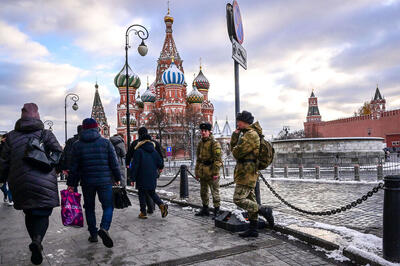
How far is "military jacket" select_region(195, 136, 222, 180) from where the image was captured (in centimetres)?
644

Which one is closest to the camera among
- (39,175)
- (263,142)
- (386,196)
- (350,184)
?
(386,196)

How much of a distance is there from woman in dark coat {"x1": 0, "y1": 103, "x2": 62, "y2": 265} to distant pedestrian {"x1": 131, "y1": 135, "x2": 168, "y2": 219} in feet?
7.70

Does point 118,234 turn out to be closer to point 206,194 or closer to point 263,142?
point 206,194

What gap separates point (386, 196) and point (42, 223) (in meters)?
4.20

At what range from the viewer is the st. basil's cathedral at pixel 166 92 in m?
54.9

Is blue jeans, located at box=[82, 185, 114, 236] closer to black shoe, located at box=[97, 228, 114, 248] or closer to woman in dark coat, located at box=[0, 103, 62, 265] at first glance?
black shoe, located at box=[97, 228, 114, 248]

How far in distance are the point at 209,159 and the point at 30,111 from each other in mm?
3352

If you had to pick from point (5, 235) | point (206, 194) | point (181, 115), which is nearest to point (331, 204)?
point (206, 194)

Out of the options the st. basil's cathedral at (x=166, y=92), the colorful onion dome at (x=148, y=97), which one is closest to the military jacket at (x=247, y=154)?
the st. basil's cathedral at (x=166, y=92)

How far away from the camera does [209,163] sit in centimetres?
654

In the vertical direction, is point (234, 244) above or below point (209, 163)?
below

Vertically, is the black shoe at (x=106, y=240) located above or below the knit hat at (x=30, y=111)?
below

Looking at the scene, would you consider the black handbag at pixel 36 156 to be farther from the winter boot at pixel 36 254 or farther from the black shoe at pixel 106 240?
the black shoe at pixel 106 240

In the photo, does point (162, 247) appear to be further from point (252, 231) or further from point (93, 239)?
point (252, 231)
